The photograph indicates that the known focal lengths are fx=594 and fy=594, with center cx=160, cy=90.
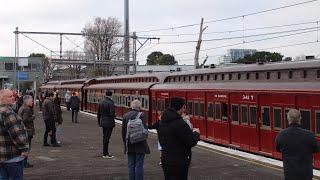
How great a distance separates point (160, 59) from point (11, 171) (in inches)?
3752

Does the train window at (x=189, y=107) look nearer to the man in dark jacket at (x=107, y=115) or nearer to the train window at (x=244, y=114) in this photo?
the train window at (x=244, y=114)

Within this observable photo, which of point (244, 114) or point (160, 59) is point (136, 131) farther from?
point (160, 59)

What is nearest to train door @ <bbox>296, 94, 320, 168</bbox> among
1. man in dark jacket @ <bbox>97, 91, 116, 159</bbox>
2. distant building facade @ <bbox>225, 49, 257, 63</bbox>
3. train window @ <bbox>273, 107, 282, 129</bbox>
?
train window @ <bbox>273, 107, 282, 129</bbox>

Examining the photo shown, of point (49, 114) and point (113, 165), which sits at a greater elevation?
point (49, 114)

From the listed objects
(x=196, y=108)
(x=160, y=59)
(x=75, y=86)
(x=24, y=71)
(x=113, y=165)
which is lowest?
(x=113, y=165)

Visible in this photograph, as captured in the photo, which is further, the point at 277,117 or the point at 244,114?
the point at 244,114

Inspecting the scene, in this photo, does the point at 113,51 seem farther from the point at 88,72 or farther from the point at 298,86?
the point at 298,86

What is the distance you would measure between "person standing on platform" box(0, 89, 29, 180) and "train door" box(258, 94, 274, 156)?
9406 mm

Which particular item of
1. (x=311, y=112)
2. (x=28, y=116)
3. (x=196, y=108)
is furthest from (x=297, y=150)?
(x=196, y=108)

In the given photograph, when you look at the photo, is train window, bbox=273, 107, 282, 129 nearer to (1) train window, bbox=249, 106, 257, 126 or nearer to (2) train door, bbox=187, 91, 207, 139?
(1) train window, bbox=249, 106, 257, 126

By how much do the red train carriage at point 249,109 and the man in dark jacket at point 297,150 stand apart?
20.2 ft

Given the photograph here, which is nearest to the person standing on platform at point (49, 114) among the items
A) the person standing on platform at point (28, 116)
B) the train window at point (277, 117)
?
the person standing on platform at point (28, 116)

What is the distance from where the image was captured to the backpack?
1050 cm

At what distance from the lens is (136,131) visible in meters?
10.6
